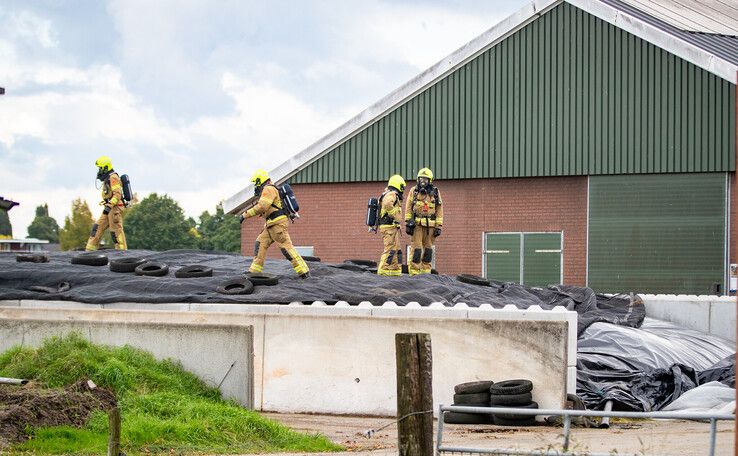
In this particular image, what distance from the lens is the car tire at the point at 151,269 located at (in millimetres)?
21016

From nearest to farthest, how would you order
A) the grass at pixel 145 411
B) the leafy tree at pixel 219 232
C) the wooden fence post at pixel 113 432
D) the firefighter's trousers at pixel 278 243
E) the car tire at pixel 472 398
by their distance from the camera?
the wooden fence post at pixel 113 432 < the grass at pixel 145 411 < the car tire at pixel 472 398 < the firefighter's trousers at pixel 278 243 < the leafy tree at pixel 219 232

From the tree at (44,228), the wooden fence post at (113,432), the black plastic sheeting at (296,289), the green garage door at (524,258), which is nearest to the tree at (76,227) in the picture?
the tree at (44,228)

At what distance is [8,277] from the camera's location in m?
20.9

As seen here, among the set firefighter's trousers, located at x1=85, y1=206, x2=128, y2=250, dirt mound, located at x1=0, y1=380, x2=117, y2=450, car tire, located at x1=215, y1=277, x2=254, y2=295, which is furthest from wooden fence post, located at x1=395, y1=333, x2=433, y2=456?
firefighter's trousers, located at x1=85, y1=206, x2=128, y2=250

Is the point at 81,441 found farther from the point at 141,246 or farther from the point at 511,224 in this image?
the point at 141,246

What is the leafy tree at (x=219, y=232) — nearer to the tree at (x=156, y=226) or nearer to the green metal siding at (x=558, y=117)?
the tree at (x=156, y=226)

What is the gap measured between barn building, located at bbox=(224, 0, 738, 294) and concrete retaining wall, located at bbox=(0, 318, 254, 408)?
1556cm

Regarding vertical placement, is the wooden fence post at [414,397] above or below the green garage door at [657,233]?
below

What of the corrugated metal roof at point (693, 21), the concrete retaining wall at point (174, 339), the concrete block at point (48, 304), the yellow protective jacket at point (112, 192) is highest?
the corrugated metal roof at point (693, 21)

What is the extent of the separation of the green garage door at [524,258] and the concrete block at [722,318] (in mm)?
8020

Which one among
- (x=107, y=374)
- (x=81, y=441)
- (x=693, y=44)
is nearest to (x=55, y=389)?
(x=107, y=374)

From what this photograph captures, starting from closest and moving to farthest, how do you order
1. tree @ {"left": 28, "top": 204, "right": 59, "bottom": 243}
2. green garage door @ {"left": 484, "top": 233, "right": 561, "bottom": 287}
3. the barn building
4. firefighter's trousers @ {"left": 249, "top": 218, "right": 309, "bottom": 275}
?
1. firefighter's trousers @ {"left": 249, "top": 218, "right": 309, "bottom": 275}
2. the barn building
3. green garage door @ {"left": 484, "top": 233, "right": 561, "bottom": 287}
4. tree @ {"left": 28, "top": 204, "right": 59, "bottom": 243}

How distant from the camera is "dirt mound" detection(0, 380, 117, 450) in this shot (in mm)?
12883

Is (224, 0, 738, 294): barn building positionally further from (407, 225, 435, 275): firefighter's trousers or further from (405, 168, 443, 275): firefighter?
(405, 168, 443, 275): firefighter
